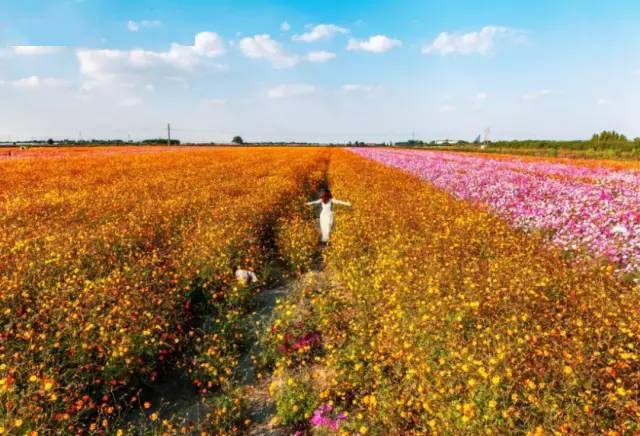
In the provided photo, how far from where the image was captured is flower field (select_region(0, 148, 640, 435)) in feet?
10.9

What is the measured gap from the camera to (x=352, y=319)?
540 centimetres

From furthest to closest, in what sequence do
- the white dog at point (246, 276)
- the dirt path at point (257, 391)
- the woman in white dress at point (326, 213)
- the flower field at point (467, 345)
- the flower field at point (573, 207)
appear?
the woman in white dress at point (326, 213), the white dog at point (246, 276), the flower field at point (573, 207), the dirt path at point (257, 391), the flower field at point (467, 345)

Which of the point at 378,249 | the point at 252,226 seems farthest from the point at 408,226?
the point at 252,226

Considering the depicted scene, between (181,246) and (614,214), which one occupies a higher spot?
(614,214)

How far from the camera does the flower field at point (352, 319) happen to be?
332 cm

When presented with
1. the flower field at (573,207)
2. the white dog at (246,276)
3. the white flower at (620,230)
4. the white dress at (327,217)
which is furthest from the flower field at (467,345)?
the white dress at (327,217)

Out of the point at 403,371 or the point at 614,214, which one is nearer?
the point at 403,371

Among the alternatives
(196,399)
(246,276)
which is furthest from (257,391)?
(246,276)

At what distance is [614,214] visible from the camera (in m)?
7.83

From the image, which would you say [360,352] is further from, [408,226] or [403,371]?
[408,226]

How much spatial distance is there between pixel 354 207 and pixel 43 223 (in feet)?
26.2

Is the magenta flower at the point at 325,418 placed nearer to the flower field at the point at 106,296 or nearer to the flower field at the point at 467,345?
the flower field at the point at 467,345

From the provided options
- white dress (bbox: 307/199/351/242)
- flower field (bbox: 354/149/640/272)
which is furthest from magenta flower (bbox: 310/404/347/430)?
white dress (bbox: 307/199/351/242)

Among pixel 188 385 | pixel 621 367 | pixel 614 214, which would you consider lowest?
pixel 188 385
